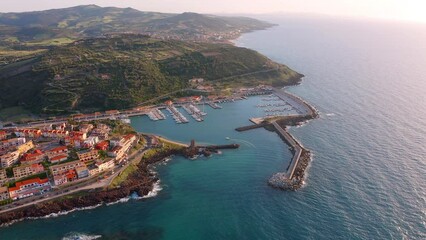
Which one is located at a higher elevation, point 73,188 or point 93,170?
point 93,170

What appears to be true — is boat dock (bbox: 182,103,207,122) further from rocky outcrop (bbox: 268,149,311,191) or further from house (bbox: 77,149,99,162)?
rocky outcrop (bbox: 268,149,311,191)

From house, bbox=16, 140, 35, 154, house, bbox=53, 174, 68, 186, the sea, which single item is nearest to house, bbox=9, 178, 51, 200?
house, bbox=53, 174, 68, 186

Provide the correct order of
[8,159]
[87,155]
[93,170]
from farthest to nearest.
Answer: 1. [87,155]
2. [8,159]
3. [93,170]

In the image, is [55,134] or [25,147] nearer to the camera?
[25,147]

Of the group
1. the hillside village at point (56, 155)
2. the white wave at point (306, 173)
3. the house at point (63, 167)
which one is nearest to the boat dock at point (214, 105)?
the hillside village at point (56, 155)

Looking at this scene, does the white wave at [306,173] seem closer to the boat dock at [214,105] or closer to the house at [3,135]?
the boat dock at [214,105]

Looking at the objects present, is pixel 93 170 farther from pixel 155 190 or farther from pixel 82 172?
pixel 155 190

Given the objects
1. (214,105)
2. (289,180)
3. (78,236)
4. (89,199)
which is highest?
(289,180)

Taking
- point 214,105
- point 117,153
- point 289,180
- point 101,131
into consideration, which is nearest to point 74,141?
point 101,131
